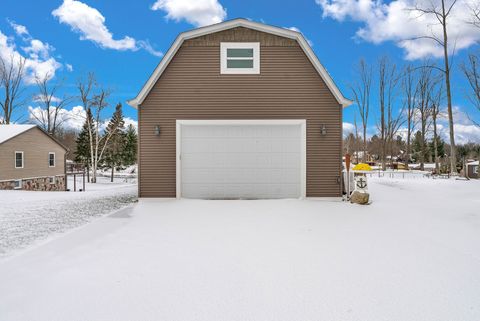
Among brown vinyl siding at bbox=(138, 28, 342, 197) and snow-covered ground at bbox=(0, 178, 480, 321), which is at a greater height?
brown vinyl siding at bbox=(138, 28, 342, 197)

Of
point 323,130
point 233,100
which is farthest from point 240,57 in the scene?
point 323,130

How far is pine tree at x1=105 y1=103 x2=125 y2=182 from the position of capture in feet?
117

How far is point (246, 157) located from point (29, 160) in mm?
21209

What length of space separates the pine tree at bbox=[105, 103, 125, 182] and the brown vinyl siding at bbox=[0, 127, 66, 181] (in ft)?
22.9

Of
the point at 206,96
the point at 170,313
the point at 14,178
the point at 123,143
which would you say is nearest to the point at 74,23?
the point at 14,178

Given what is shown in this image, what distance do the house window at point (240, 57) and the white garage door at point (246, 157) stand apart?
67.9 inches

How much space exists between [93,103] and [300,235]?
95.8 feet

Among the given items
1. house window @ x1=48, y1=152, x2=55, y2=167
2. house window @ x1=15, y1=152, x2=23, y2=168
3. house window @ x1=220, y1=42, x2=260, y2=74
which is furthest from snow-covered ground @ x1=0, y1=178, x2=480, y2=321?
house window @ x1=48, y1=152, x2=55, y2=167

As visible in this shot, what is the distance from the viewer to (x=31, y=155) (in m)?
22.6

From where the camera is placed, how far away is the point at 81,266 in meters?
3.76

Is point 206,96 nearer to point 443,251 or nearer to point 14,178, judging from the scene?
point 443,251

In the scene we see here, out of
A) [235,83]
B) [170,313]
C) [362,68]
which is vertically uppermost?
[362,68]

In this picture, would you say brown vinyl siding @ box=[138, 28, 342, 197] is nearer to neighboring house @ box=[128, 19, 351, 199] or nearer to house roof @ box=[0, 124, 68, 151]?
neighboring house @ box=[128, 19, 351, 199]

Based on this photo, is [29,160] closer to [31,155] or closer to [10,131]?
[31,155]
